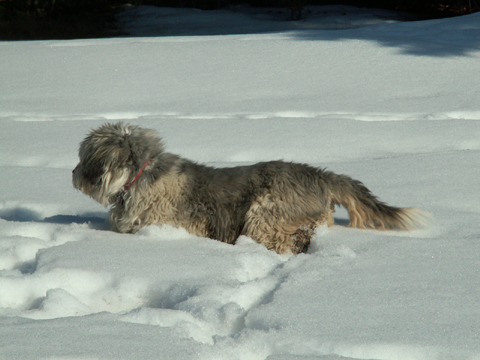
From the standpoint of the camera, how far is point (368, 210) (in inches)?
137

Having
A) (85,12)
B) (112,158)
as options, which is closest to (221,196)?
(112,158)

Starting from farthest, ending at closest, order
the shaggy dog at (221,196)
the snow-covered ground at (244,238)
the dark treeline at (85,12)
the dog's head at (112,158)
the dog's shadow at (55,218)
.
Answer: the dark treeline at (85,12)
the dog's shadow at (55,218)
the dog's head at (112,158)
the shaggy dog at (221,196)
the snow-covered ground at (244,238)

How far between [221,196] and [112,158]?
0.87 m

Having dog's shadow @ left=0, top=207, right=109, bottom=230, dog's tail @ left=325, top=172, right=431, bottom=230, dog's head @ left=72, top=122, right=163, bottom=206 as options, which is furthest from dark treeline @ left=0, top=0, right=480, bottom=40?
dog's tail @ left=325, top=172, right=431, bottom=230

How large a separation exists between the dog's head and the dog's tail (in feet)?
4.69

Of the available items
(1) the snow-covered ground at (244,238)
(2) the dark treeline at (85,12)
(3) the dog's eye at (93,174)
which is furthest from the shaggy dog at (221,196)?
(2) the dark treeline at (85,12)

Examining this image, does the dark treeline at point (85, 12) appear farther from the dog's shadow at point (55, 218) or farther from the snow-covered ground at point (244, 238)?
the dog's shadow at point (55, 218)

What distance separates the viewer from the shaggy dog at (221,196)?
3416 mm

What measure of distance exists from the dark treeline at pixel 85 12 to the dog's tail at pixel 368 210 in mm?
12234

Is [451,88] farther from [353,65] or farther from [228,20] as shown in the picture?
[228,20]

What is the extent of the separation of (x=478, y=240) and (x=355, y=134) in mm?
2664

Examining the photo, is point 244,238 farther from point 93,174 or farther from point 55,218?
point 55,218

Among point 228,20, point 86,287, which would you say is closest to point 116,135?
point 86,287

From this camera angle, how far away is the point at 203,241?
3375mm
